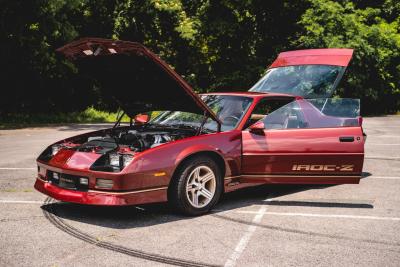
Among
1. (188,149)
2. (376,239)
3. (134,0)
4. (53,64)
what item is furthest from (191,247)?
(134,0)

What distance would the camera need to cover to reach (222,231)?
16.0 feet

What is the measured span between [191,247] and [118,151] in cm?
145

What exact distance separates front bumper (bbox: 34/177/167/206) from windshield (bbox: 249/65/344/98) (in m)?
3.65

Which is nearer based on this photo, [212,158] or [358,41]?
[212,158]

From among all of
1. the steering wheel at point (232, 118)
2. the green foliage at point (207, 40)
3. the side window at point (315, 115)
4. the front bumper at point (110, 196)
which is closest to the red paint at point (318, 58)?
the side window at point (315, 115)

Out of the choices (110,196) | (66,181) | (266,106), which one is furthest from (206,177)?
(266,106)

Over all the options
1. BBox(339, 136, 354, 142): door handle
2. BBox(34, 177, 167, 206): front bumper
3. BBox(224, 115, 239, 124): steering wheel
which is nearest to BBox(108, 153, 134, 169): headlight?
BBox(34, 177, 167, 206): front bumper

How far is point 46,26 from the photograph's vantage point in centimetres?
2244

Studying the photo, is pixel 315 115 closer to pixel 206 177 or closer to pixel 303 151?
pixel 303 151

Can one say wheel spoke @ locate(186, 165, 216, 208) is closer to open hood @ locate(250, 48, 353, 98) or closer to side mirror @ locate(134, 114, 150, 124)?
side mirror @ locate(134, 114, 150, 124)

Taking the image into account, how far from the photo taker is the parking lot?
160 inches

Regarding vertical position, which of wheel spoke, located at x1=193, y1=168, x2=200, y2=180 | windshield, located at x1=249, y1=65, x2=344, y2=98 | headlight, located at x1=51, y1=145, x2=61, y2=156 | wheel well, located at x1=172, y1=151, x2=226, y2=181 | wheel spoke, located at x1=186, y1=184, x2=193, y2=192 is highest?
windshield, located at x1=249, y1=65, x2=344, y2=98

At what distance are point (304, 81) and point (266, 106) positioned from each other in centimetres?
181

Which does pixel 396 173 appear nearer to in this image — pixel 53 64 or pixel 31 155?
pixel 31 155
